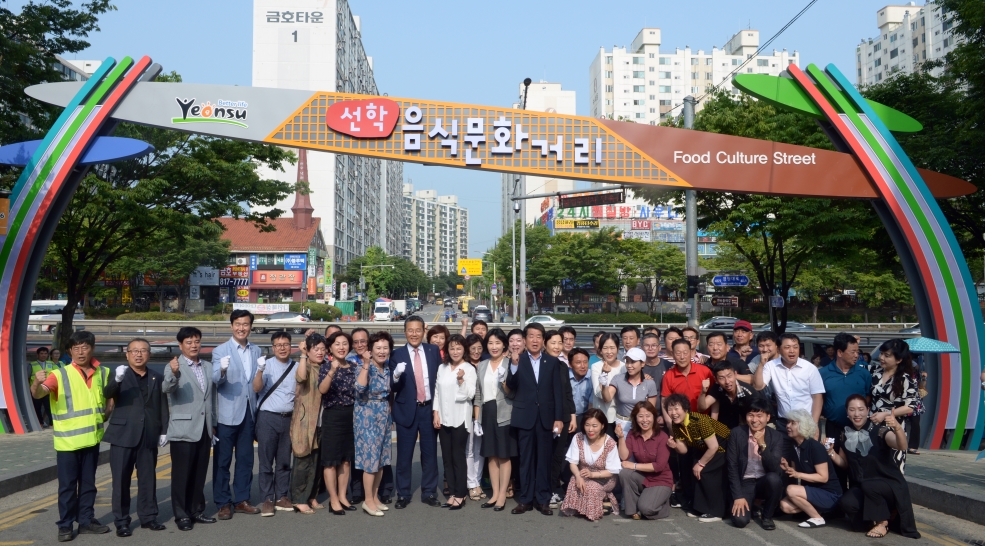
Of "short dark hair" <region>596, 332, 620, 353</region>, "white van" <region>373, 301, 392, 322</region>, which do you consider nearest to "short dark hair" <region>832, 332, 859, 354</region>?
"short dark hair" <region>596, 332, 620, 353</region>

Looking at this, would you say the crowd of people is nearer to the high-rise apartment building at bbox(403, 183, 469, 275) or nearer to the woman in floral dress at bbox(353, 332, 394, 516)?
the woman in floral dress at bbox(353, 332, 394, 516)

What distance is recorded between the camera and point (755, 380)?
23.1ft

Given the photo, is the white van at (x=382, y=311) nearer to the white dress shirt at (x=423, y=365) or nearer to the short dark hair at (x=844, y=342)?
the white dress shirt at (x=423, y=365)

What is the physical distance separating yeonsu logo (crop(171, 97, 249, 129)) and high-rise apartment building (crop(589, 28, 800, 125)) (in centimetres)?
8116

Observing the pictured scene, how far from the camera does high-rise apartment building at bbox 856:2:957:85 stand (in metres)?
72.2

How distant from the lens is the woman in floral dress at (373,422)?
21.7 feet

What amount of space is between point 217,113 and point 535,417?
6616 mm

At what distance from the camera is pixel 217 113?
10711 mm

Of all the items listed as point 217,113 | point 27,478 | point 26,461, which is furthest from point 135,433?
point 217,113

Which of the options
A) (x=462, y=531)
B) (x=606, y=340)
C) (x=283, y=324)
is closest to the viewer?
(x=462, y=531)

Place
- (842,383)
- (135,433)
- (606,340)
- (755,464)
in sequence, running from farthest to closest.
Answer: (606,340) < (842,383) < (755,464) < (135,433)

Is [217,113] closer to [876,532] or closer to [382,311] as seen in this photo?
[876,532]

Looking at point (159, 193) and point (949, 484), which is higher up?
point (159, 193)

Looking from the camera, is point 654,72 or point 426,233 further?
point 426,233
